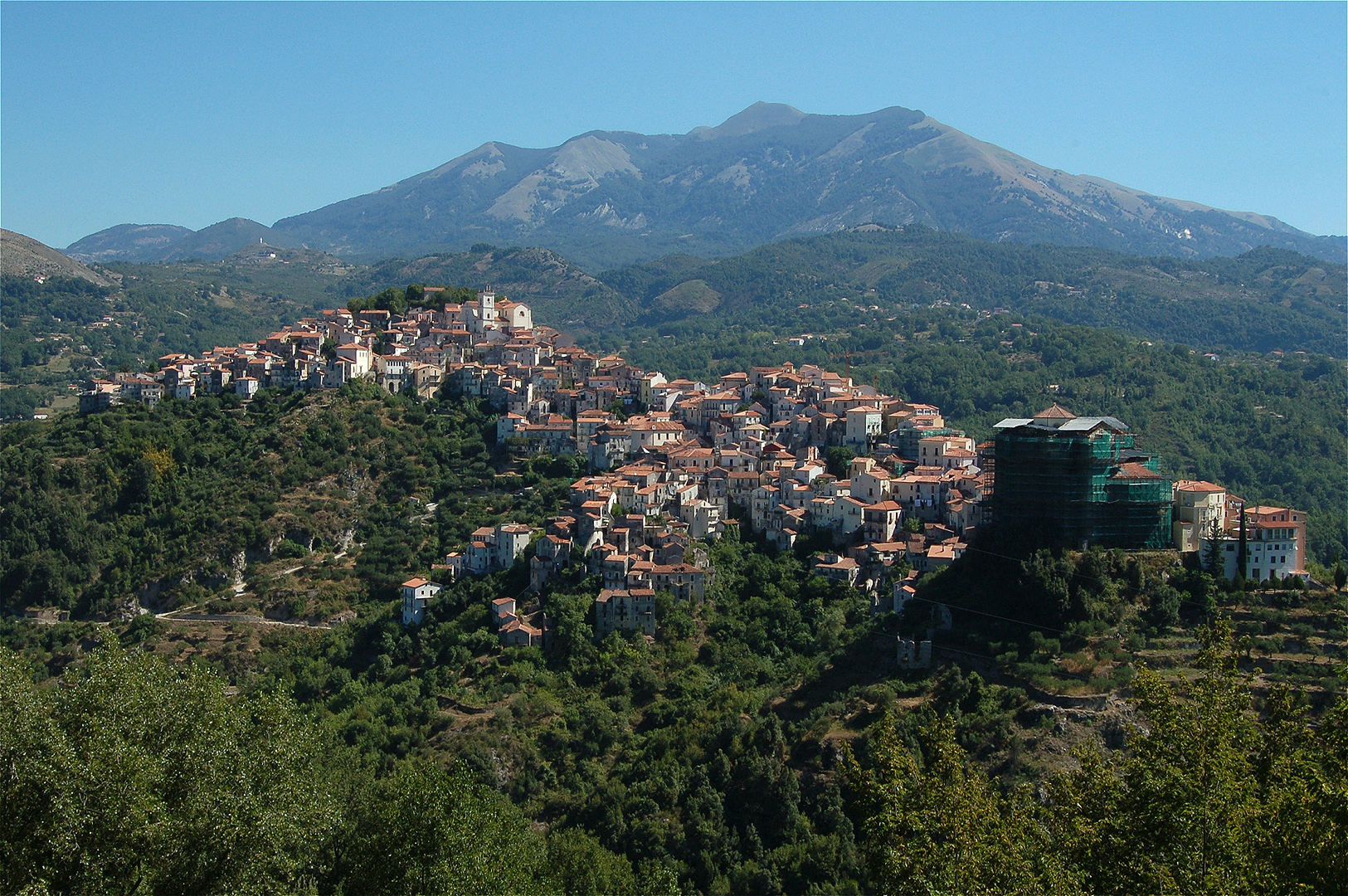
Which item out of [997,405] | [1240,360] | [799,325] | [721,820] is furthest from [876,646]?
[799,325]

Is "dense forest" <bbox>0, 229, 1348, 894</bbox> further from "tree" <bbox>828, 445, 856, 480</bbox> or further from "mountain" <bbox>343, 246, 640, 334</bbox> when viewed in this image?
"mountain" <bbox>343, 246, 640, 334</bbox>

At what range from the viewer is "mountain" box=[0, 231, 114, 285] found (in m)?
139

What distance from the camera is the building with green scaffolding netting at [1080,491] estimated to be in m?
39.5

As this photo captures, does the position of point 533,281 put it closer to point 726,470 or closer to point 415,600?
point 726,470

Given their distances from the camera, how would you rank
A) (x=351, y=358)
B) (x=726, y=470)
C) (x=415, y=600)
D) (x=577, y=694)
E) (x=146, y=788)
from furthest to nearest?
(x=351, y=358), (x=726, y=470), (x=415, y=600), (x=577, y=694), (x=146, y=788)

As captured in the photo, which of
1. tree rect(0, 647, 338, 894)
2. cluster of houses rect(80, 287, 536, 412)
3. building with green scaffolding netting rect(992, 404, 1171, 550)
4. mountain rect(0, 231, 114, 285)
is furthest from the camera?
mountain rect(0, 231, 114, 285)

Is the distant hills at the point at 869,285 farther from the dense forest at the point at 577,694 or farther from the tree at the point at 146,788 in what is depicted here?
the tree at the point at 146,788

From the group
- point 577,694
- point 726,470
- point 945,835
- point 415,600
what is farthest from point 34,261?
point 945,835

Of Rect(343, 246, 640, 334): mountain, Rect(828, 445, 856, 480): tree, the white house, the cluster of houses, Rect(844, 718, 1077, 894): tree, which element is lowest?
the white house

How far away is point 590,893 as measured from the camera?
30.5 m

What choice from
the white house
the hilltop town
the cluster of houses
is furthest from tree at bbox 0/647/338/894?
the cluster of houses

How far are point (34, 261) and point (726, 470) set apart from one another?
121528 millimetres

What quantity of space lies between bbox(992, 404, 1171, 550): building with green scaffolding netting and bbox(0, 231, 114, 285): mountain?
129m

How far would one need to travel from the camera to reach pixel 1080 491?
3959 cm
